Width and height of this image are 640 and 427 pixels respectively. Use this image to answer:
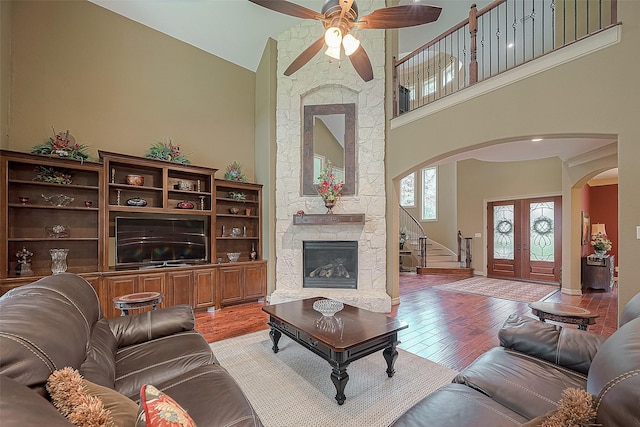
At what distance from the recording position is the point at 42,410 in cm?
66

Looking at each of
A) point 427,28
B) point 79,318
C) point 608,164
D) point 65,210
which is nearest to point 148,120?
point 65,210

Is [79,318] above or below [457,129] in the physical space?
→ below

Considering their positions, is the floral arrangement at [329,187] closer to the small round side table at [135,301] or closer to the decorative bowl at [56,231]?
the small round side table at [135,301]

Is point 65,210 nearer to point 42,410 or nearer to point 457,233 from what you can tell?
point 42,410

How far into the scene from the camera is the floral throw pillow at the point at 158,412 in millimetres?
752

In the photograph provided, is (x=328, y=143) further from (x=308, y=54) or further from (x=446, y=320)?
(x=446, y=320)

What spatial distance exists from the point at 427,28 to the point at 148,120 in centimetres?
615

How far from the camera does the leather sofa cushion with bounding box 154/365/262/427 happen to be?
123 cm

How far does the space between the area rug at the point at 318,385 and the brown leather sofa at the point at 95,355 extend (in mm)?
645

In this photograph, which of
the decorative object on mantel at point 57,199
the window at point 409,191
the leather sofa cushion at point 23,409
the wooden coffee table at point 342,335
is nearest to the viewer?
the leather sofa cushion at point 23,409

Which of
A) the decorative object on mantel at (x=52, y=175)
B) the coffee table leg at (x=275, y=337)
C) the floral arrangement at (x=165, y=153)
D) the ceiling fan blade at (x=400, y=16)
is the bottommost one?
the coffee table leg at (x=275, y=337)

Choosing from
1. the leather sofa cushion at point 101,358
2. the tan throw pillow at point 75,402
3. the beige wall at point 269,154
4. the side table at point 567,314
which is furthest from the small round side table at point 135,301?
the side table at point 567,314

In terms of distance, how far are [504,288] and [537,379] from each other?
17.9 feet

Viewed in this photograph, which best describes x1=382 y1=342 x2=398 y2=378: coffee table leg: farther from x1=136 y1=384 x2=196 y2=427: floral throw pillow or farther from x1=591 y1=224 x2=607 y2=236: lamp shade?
x1=591 y1=224 x2=607 y2=236: lamp shade
